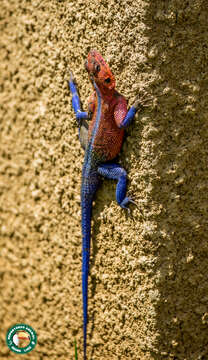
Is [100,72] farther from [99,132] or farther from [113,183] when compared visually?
[113,183]

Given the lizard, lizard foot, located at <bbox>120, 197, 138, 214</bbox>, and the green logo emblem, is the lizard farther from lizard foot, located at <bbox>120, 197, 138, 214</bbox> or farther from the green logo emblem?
the green logo emblem

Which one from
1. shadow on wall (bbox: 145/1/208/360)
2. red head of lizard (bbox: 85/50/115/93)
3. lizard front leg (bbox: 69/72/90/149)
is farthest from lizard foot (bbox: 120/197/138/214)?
red head of lizard (bbox: 85/50/115/93)

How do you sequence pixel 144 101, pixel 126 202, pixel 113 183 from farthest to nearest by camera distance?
pixel 113 183 → pixel 126 202 → pixel 144 101

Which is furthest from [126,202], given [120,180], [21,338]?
[21,338]

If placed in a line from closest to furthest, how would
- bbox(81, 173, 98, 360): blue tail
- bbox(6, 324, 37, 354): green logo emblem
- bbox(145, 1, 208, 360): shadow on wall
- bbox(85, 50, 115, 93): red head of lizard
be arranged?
bbox(145, 1, 208, 360): shadow on wall → bbox(85, 50, 115, 93): red head of lizard → bbox(81, 173, 98, 360): blue tail → bbox(6, 324, 37, 354): green logo emblem

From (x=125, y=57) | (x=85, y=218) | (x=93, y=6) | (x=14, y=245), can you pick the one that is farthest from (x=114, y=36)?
(x=14, y=245)

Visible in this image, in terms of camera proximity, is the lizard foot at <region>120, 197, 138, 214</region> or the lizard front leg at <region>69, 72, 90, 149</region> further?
the lizard front leg at <region>69, 72, 90, 149</region>

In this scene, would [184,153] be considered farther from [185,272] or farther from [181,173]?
[185,272]
